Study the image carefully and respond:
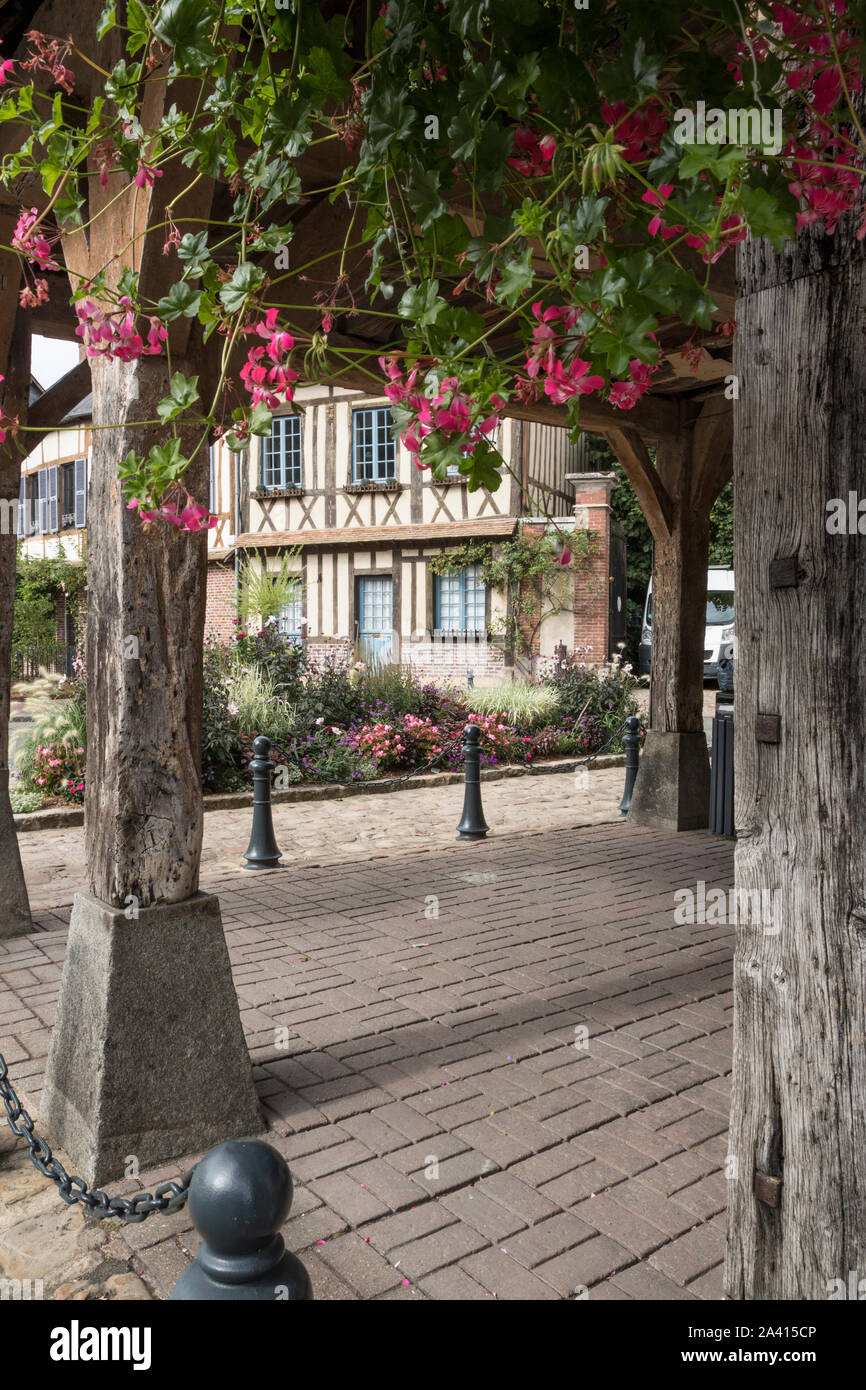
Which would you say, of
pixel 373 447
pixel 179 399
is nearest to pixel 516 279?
pixel 179 399

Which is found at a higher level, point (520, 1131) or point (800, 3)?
point (800, 3)

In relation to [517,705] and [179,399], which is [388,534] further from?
[179,399]

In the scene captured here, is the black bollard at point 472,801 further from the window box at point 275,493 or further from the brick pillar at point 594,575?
the window box at point 275,493

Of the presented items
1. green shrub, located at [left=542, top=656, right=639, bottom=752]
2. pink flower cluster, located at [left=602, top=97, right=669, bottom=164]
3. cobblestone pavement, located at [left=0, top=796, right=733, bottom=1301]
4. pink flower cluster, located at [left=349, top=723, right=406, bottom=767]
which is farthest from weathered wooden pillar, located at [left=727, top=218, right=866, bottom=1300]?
green shrub, located at [left=542, top=656, right=639, bottom=752]

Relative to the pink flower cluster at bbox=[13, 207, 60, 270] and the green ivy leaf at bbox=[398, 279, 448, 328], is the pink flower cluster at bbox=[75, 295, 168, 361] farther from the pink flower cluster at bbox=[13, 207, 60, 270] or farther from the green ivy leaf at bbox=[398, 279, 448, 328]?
the green ivy leaf at bbox=[398, 279, 448, 328]

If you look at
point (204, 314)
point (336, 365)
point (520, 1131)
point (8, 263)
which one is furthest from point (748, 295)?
point (336, 365)

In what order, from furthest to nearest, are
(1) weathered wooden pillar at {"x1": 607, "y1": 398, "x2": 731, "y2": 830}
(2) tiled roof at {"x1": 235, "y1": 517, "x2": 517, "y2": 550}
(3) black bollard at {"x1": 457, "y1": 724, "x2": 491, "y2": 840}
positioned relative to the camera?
(2) tiled roof at {"x1": 235, "y1": 517, "x2": 517, "y2": 550}
(1) weathered wooden pillar at {"x1": 607, "y1": 398, "x2": 731, "y2": 830}
(3) black bollard at {"x1": 457, "y1": 724, "x2": 491, "y2": 840}

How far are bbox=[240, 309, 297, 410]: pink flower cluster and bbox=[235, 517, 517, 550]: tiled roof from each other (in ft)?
50.9

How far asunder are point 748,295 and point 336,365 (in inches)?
252

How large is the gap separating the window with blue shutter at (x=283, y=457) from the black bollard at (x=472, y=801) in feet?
41.1

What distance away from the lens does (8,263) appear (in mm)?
4484

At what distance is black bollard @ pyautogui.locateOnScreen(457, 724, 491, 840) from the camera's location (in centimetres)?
796

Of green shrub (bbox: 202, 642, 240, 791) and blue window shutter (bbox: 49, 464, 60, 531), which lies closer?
green shrub (bbox: 202, 642, 240, 791)
